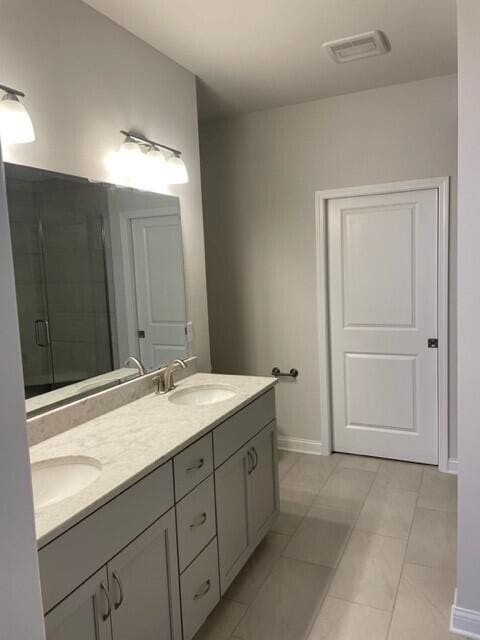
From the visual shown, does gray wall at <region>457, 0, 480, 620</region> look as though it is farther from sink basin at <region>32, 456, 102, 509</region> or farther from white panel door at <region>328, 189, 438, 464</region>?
white panel door at <region>328, 189, 438, 464</region>

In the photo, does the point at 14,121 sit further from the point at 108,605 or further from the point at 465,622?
the point at 465,622

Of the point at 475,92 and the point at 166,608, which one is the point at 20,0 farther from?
the point at 166,608

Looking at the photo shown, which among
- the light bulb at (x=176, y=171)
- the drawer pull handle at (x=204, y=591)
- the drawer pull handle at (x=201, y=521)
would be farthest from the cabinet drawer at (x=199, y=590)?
the light bulb at (x=176, y=171)

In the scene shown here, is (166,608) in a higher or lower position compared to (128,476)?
lower

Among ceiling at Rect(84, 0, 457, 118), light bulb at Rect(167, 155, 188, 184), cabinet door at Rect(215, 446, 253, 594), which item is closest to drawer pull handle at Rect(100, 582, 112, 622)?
cabinet door at Rect(215, 446, 253, 594)

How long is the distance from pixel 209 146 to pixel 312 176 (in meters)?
0.87

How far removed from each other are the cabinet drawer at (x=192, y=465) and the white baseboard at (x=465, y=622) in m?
1.11

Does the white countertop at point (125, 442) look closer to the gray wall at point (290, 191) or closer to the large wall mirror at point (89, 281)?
the large wall mirror at point (89, 281)

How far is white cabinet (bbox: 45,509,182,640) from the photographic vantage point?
127 centimetres

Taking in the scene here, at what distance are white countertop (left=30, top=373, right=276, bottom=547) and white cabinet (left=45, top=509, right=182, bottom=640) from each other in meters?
0.20

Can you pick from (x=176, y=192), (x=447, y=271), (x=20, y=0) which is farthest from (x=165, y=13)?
(x=447, y=271)

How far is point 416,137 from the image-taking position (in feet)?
10.4

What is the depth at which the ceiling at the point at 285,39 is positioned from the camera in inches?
85.7

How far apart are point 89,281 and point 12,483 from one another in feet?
5.03
